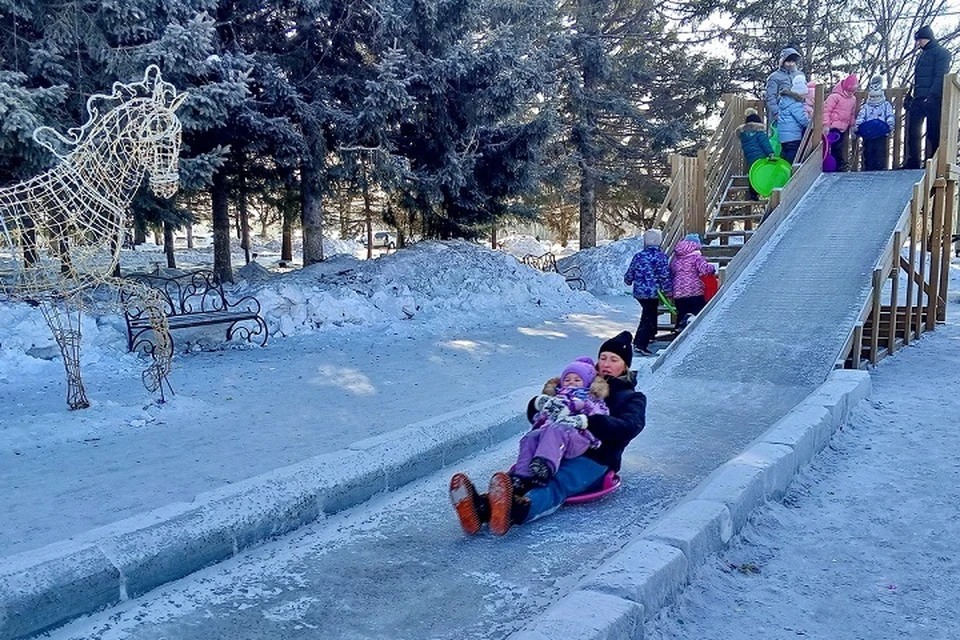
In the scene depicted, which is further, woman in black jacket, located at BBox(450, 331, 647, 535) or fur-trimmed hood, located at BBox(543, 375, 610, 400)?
fur-trimmed hood, located at BBox(543, 375, 610, 400)

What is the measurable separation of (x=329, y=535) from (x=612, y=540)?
1.63 meters

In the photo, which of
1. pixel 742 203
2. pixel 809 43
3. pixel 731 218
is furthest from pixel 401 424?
pixel 809 43

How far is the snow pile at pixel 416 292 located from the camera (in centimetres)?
1224

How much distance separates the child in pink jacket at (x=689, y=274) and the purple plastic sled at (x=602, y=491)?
541 centimetres

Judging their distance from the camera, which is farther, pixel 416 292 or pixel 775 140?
pixel 416 292

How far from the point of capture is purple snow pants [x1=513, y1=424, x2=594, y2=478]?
14.3 ft

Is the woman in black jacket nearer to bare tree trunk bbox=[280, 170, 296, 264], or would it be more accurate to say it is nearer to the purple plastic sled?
the purple plastic sled

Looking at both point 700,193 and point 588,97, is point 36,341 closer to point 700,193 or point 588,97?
point 700,193

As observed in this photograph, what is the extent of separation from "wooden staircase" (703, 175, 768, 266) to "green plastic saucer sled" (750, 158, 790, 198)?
24 centimetres

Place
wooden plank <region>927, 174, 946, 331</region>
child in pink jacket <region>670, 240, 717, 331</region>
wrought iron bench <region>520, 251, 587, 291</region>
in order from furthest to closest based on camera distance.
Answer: wrought iron bench <region>520, 251, 587, 291</region> → wooden plank <region>927, 174, 946, 331</region> → child in pink jacket <region>670, 240, 717, 331</region>

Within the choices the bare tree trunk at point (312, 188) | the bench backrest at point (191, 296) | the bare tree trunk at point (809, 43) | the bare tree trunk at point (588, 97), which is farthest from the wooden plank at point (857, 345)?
the bare tree trunk at point (809, 43)

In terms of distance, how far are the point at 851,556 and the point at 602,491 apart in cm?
149

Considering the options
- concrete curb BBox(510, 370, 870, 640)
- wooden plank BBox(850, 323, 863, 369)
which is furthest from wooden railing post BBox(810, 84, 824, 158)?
concrete curb BBox(510, 370, 870, 640)

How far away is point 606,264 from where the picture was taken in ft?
68.6
